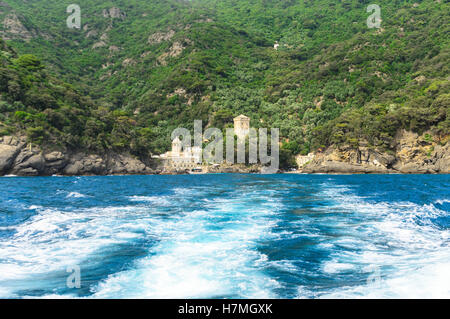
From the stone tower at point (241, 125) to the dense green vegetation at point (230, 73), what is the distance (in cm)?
566

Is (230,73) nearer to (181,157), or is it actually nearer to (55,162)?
(181,157)

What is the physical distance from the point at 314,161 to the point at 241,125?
28.8 m

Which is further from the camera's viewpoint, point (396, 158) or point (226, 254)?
point (396, 158)

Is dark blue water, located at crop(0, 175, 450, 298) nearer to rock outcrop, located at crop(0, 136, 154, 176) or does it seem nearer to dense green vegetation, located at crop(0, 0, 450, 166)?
rock outcrop, located at crop(0, 136, 154, 176)

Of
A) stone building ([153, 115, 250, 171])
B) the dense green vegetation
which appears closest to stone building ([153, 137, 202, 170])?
stone building ([153, 115, 250, 171])

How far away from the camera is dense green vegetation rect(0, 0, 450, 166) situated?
6159 centimetres

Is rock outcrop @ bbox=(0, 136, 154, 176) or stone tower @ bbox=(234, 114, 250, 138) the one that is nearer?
rock outcrop @ bbox=(0, 136, 154, 176)

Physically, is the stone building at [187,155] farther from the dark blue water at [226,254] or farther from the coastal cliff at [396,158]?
the dark blue water at [226,254]

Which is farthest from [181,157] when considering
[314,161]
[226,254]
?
[226,254]

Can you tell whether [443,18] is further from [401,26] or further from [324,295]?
[324,295]

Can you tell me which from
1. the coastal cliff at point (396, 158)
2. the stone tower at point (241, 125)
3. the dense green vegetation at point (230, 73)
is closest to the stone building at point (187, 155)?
the stone tower at point (241, 125)

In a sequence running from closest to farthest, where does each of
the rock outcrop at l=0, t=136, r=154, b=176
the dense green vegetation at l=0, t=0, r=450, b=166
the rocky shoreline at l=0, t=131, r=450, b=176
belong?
the rock outcrop at l=0, t=136, r=154, b=176 < the rocky shoreline at l=0, t=131, r=450, b=176 < the dense green vegetation at l=0, t=0, r=450, b=166

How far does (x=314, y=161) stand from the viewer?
72.9 meters

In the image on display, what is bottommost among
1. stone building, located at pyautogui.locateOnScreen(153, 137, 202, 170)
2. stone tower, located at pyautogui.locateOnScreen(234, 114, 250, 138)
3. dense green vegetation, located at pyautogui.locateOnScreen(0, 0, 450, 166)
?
stone building, located at pyautogui.locateOnScreen(153, 137, 202, 170)
